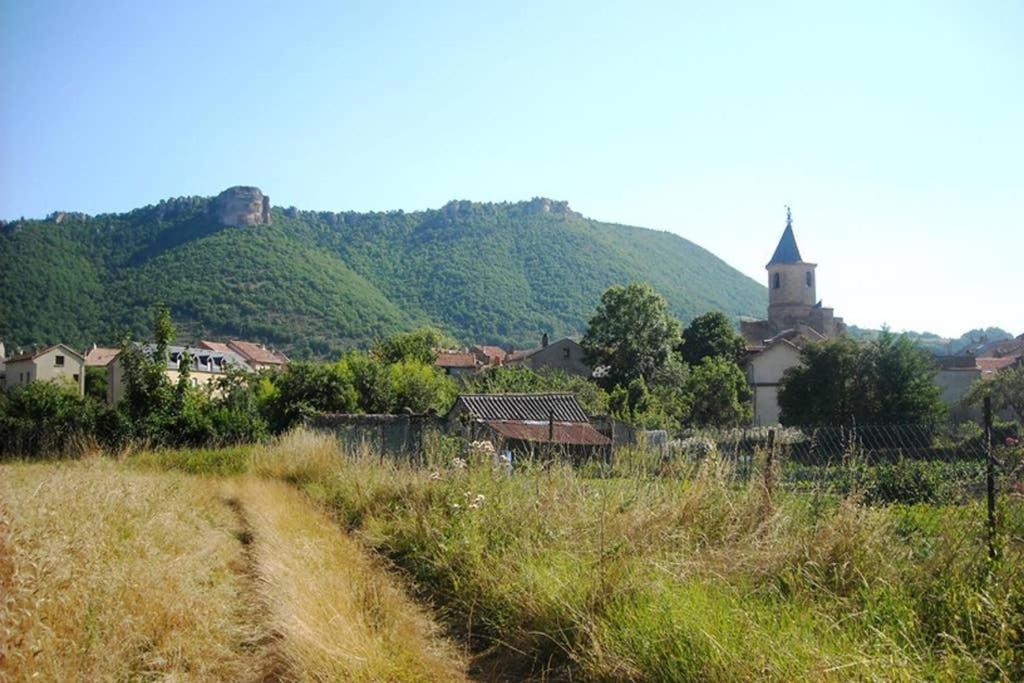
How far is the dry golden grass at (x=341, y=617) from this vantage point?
17.6 feet

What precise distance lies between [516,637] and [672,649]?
1682 mm

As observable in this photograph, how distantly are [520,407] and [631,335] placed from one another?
3676cm

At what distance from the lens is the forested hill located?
A: 91375mm

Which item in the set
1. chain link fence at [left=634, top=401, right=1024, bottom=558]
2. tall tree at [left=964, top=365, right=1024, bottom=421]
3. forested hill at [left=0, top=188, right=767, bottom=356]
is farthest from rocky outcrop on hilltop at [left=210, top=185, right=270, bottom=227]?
chain link fence at [left=634, top=401, right=1024, bottom=558]

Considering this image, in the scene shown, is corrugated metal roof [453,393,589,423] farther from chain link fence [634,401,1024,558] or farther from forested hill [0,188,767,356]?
forested hill [0,188,767,356]

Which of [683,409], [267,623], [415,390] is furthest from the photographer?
[683,409]

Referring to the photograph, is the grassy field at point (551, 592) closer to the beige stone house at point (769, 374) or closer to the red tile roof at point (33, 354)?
the beige stone house at point (769, 374)

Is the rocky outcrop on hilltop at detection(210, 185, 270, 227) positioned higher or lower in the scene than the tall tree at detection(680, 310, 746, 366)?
higher

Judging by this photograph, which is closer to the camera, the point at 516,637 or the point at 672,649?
the point at 672,649

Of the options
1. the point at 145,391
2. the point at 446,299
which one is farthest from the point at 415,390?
the point at 446,299

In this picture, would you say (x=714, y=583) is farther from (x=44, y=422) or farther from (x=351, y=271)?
(x=351, y=271)

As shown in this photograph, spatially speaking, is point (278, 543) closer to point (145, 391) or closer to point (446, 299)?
point (145, 391)

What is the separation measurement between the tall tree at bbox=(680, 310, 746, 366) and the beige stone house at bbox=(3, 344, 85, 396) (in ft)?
146

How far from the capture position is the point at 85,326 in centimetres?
7744
